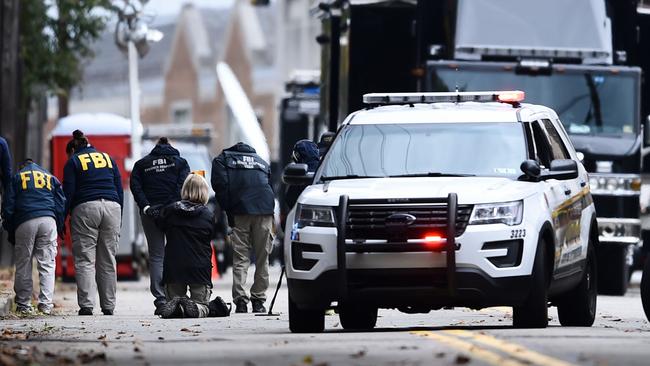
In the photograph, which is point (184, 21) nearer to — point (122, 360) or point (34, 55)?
point (34, 55)

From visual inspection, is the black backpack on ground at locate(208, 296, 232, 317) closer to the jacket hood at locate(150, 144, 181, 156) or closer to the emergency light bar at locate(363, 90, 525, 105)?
the jacket hood at locate(150, 144, 181, 156)

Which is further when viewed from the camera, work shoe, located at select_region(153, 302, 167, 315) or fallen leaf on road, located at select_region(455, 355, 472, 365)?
work shoe, located at select_region(153, 302, 167, 315)

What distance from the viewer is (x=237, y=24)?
275ft

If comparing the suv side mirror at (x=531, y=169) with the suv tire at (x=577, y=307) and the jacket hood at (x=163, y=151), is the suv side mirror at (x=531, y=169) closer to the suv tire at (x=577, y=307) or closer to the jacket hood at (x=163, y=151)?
the suv tire at (x=577, y=307)

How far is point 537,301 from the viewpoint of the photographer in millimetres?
15172

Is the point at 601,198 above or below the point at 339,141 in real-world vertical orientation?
below

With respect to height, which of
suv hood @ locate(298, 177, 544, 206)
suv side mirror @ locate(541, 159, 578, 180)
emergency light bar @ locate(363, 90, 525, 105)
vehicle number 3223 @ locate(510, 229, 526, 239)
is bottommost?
vehicle number 3223 @ locate(510, 229, 526, 239)

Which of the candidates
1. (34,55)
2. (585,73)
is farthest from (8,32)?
(585,73)

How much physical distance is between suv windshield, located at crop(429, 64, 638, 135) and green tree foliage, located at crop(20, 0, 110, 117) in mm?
15248

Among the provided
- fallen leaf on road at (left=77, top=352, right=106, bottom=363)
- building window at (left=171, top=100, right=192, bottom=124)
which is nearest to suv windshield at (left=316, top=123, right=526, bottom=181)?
fallen leaf on road at (left=77, top=352, right=106, bottom=363)

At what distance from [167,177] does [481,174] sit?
5.69 m

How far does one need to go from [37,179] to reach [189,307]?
232cm

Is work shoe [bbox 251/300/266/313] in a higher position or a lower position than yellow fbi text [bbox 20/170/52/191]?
lower

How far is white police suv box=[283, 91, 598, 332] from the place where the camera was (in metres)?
14.9
